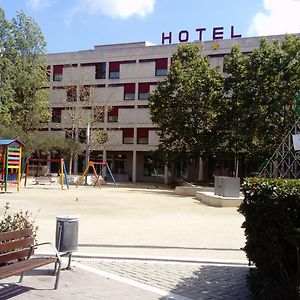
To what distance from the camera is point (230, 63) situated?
123 feet

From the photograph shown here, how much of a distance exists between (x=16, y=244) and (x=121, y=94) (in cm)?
Result: 4979

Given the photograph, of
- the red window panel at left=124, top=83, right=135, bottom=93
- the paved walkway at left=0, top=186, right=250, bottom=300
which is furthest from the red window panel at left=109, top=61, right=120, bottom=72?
the paved walkway at left=0, top=186, right=250, bottom=300

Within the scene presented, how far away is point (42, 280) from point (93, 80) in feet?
168

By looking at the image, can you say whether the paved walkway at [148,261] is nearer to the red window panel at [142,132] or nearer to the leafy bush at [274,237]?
the leafy bush at [274,237]

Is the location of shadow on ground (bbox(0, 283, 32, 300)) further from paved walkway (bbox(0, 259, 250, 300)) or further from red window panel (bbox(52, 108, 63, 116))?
red window panel (bbox(52, 108, 63, 116))

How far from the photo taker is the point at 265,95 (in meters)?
34.7

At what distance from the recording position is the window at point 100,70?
5636 cm

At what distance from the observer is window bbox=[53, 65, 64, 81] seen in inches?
2287

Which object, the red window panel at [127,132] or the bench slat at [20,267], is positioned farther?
the red window panel at [127,132]

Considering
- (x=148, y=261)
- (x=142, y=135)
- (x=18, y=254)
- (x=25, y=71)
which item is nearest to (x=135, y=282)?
(x=148, y=261)

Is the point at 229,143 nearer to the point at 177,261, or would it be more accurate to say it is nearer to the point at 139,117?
the point at 139,117

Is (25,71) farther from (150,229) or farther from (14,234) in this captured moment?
(14,234)

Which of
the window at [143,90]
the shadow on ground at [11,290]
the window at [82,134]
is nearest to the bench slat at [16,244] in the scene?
the shadow on ground at [11,290]

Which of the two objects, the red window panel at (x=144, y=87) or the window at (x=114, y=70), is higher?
the window at (x=114, y=70)
